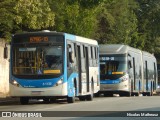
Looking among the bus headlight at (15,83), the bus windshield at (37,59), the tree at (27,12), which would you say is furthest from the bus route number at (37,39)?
the bus headlight at (15,83)

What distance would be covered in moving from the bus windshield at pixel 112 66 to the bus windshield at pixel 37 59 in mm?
12854

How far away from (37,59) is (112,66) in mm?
13505

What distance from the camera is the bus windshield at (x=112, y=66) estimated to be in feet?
125

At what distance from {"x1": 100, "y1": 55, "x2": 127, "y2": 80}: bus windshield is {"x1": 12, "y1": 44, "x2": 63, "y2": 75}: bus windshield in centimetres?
1285

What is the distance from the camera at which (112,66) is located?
125 feet

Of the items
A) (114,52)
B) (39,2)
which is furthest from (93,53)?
(114,52)

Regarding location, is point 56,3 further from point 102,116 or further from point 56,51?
point 102,116

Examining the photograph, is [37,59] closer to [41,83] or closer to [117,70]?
[41,83]

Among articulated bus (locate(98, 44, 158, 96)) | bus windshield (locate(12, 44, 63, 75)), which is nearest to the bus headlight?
bus windshield (locate(12, 44, 63, 75))

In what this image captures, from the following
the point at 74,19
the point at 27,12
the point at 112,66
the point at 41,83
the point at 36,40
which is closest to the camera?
the point at 41,83

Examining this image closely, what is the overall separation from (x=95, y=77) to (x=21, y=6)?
23.1ft

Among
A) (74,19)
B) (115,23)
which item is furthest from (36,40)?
(115,23)

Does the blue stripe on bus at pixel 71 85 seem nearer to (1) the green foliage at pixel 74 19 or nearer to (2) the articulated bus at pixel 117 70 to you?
(1) the green foliage at pixel 74 19

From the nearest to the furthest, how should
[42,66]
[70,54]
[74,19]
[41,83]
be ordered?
[41,83]
[42,66]
[70,54]
[74,19]
